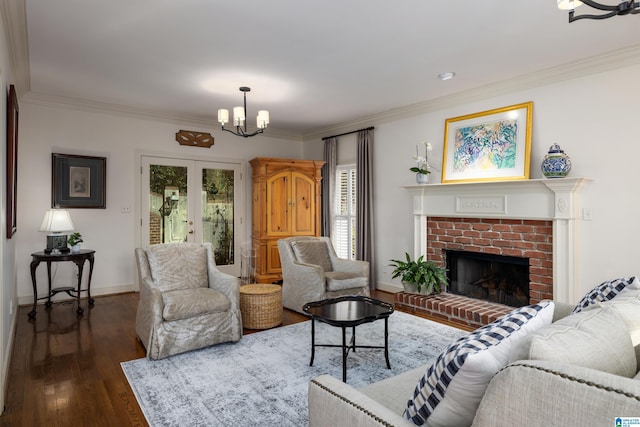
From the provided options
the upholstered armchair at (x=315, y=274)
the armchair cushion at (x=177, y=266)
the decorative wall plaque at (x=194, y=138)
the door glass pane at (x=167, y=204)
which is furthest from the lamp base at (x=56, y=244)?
the upholstered armchair at (x=315, y=274)

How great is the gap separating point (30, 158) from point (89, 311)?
2.05 metres

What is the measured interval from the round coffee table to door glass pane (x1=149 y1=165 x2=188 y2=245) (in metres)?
3.57

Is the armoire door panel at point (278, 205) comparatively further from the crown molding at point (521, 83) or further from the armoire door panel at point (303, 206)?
the crown molding at point (521, 83)

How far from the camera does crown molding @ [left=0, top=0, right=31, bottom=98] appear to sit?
2.69 metres

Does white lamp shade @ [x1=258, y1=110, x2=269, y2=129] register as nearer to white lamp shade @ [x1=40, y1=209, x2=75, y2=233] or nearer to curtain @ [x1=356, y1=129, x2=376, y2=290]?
curtain @ [x1=356, y1=129, x2=376, y2=290]

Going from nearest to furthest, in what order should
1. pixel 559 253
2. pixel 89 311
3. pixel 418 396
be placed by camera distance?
pixel 418 396 < pixel 559 253 < pixel 89 311

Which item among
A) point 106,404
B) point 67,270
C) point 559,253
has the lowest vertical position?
point 106,404

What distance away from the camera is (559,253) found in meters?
3.76

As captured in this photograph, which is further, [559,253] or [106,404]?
[559,253]

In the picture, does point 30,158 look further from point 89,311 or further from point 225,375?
point 225,375

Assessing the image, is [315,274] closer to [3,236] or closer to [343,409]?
[3,236]

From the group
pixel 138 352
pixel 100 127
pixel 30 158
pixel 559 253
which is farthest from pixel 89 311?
pixel 559 253

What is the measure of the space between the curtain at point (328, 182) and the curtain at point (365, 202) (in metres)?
0.64

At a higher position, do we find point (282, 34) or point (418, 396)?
point (282, 34)
